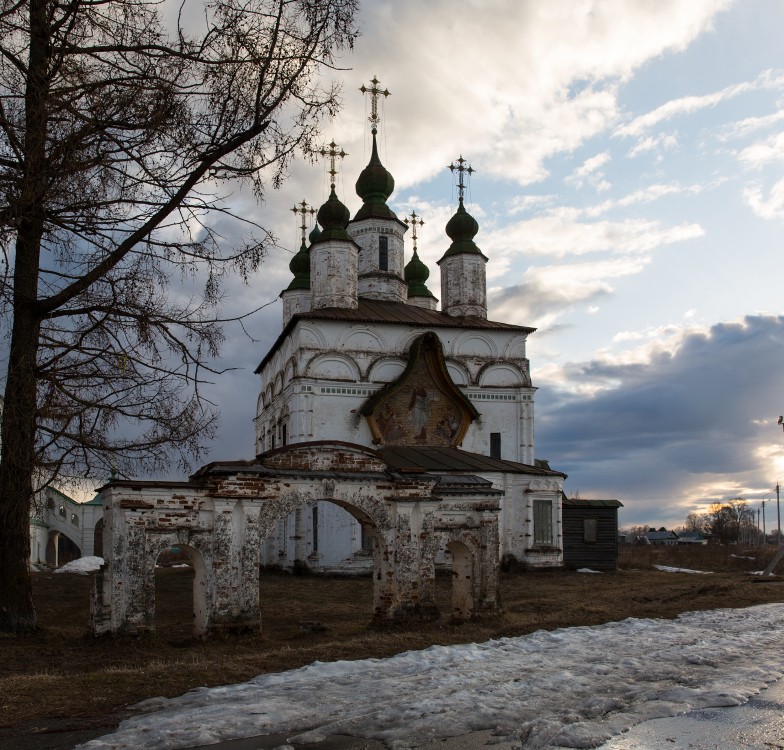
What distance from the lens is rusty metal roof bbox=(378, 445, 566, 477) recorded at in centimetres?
2156

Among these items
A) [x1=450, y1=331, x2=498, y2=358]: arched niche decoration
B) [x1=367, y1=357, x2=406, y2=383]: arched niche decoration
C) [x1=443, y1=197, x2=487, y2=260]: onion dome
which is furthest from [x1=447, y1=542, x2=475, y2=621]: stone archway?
[x1=443, y1=197, x2=487, y2=260]: onion dome

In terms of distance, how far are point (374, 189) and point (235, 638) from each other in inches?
846

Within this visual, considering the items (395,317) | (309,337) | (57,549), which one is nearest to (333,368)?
(309,337)

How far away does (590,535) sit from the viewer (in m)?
25.4

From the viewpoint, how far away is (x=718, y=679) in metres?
8.27

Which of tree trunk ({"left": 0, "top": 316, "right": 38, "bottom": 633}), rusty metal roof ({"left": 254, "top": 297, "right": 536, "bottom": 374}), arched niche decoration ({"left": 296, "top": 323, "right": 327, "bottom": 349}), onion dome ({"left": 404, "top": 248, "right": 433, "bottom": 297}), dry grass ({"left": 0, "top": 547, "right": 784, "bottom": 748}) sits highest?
onion dome ({"left": 404, "top": 248, "right": 433, "bottom": 297})

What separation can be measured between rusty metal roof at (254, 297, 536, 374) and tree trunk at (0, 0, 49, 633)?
13.5 m

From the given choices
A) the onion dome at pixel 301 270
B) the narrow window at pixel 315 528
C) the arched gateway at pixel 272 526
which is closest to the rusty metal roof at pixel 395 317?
the onion dome at pixel 301 270

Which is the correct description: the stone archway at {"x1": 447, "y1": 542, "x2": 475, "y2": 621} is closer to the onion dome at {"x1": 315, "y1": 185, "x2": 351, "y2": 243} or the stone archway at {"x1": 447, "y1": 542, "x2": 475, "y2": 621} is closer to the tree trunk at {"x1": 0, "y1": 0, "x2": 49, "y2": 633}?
the tree trunk at {"x1": 0, "y1": 0, "x2": 49, "y2": 633}

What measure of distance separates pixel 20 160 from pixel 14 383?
2623 millimetres

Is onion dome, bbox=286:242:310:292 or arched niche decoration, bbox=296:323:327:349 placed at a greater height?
onion dome, bbox=286:242:310:292

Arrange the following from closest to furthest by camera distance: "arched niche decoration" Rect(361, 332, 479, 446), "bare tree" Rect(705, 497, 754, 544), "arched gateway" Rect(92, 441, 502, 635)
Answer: "arched gateway" Rect(92, 441, 502, 635), "arched niche decoration" Rect(361, 332, 479, 446), "bare tree" Rect(705, 497, 754, 544)

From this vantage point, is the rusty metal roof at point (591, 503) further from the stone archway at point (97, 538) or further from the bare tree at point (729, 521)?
the bare tree at point (729, 521)

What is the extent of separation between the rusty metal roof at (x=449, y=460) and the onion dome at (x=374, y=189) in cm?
962
